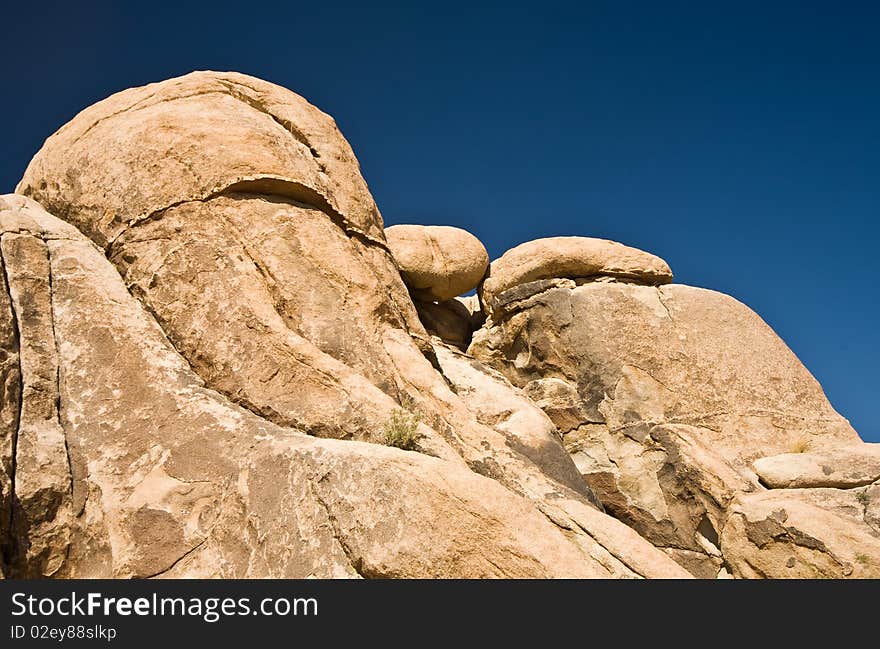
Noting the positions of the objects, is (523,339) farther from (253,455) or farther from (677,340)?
(253,455)

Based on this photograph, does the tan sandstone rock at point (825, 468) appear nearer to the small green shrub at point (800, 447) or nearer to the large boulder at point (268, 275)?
the small green shrub at point (800, 447)

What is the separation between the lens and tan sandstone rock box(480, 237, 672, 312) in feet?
41.9

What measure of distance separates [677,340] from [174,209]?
7337 mm

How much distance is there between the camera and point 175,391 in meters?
6.70

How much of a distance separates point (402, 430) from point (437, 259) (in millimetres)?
7129

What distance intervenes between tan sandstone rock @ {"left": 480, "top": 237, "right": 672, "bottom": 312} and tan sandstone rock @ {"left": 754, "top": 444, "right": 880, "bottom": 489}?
11.9 ft

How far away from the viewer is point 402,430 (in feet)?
21.5

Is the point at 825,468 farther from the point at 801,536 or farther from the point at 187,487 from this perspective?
the point at 187,487

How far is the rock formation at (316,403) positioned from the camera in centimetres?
573

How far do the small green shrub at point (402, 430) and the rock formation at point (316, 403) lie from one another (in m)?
0.02

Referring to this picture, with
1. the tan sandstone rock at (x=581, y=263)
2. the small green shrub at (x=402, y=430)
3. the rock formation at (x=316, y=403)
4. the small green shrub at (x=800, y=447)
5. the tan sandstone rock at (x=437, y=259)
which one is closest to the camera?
the rock formation at (x=316, y=403)

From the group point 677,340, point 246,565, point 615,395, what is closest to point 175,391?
point 246,565

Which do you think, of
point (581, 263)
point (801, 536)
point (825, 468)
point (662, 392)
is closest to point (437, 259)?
point (581, 263)

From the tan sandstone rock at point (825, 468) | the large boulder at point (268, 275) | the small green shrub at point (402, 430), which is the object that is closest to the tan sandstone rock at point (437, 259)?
the large boulder at point (268, 275)
